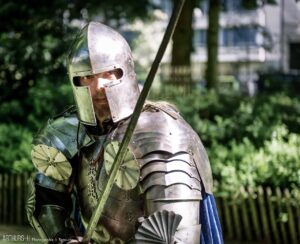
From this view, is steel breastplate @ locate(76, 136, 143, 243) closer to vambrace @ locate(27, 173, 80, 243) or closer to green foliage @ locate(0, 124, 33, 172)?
vambrace @ locate(27, 173, 80, 243)

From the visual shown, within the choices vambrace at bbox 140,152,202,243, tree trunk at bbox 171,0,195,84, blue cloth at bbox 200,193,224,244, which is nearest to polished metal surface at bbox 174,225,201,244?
vambrace at bbox 140,152,202,243

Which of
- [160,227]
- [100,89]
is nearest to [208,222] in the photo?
[160,227]

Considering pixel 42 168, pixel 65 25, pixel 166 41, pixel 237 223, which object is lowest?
pixel 237 223

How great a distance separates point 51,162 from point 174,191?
2.20 ft

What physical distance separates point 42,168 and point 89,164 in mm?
225

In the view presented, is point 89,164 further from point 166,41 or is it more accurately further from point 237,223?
point 237,223

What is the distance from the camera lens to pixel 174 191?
2.36 m

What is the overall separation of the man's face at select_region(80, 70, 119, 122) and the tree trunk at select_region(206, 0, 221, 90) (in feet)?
32.6

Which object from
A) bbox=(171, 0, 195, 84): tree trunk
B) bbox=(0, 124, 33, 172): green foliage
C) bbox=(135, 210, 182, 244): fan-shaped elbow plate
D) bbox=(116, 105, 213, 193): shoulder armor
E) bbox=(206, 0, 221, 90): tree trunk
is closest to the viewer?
bbox=(135, 210, 182, 244): fan-shaped elbow plate

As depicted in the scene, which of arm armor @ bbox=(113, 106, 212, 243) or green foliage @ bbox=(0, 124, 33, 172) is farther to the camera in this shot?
green foliage @ bbox=(0, 124, 33, 172)

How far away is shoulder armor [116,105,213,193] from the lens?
8.02 ft

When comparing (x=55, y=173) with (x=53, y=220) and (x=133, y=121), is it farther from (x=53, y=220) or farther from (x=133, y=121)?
(x=133, y=121)

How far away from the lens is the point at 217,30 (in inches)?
500

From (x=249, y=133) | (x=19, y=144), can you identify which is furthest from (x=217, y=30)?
(x=19, y=144)
